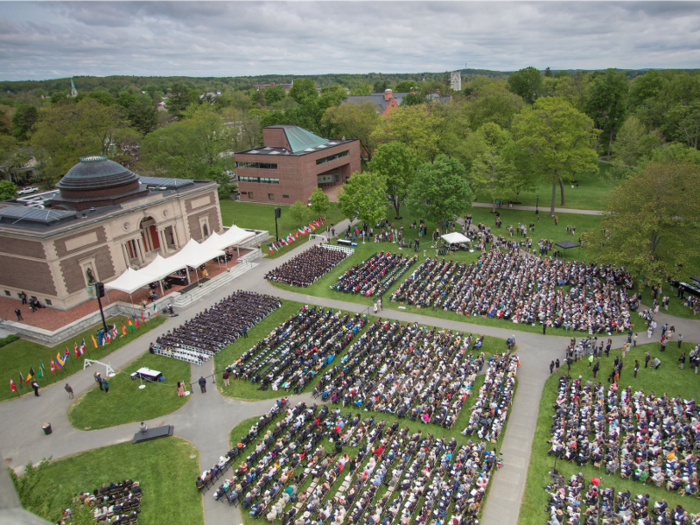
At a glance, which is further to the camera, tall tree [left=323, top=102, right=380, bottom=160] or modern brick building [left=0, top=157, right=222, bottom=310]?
tall tree [left=323, top=102, right=380, bottom=160]

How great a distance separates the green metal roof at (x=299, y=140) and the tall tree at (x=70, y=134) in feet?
67.8

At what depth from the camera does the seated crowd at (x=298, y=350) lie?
2561cm

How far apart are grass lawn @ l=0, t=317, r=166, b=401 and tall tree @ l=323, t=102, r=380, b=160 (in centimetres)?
5050

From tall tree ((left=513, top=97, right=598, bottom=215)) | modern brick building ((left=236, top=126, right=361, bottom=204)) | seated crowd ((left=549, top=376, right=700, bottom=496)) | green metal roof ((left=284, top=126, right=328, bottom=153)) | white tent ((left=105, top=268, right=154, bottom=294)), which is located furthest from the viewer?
green metal roof ((left=284, top=126, right=328, bottom=153))

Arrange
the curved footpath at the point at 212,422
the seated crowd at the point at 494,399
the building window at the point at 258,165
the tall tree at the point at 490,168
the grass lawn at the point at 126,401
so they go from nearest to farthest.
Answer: the curved footpath at the point at 212,422
the seated crowd at the point at 494,399
the grass lawn at the point at 126,401
the tall tree at the point at 490,168
the building window at the point at 258,165

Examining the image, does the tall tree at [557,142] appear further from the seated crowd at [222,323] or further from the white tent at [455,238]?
the seated crowd at [222,323]

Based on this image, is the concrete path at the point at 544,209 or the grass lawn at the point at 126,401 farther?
the concrete path at the point at 544,209

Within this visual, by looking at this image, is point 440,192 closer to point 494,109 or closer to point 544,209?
point 544,209

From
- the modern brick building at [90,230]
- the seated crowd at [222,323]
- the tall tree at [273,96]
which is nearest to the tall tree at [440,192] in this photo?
the seated crowd at [222,323]

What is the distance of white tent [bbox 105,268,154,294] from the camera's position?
3347 centimetres

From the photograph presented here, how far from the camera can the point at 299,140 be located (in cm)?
6291

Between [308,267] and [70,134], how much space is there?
34.6 metres

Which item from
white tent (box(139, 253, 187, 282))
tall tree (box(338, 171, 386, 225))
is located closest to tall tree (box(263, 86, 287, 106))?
tall tree (box(338, 171, 386, 225))

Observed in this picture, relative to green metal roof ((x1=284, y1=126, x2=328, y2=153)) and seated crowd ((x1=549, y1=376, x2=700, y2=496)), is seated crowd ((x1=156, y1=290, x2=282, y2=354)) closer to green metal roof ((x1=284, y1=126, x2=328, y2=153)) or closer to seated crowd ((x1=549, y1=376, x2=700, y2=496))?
seated crowd ((x1=549, y1=376, x2=700, y2=496))
